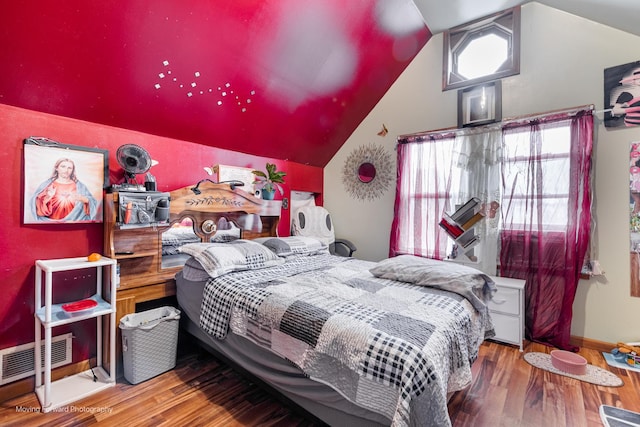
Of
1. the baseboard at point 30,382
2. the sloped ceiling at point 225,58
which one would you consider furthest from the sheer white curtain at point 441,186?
the baseboard at point 30,382

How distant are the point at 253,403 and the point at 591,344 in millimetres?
2933

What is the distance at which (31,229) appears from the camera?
1892mm

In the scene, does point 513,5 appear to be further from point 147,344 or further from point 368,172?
point 147,344

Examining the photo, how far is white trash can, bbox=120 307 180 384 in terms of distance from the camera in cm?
197

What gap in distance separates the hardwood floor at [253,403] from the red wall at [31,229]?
50 cm

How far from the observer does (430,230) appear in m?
3.28

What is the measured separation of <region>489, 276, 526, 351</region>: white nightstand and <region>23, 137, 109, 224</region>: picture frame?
11.3ft

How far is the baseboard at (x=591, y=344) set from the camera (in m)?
2.48

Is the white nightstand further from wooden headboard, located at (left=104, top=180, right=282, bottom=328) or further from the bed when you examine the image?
wooden headboard, located at (left=104, top=180, right=282, bottom=328)

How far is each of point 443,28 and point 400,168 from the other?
1608 mm

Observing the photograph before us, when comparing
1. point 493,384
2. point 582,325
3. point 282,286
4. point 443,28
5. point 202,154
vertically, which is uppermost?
point 443,28

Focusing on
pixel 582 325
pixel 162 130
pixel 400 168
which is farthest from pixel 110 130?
pixel 582 325

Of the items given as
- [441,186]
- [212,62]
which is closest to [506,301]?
[441,186]

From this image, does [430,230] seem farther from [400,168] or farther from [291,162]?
[291,162]
